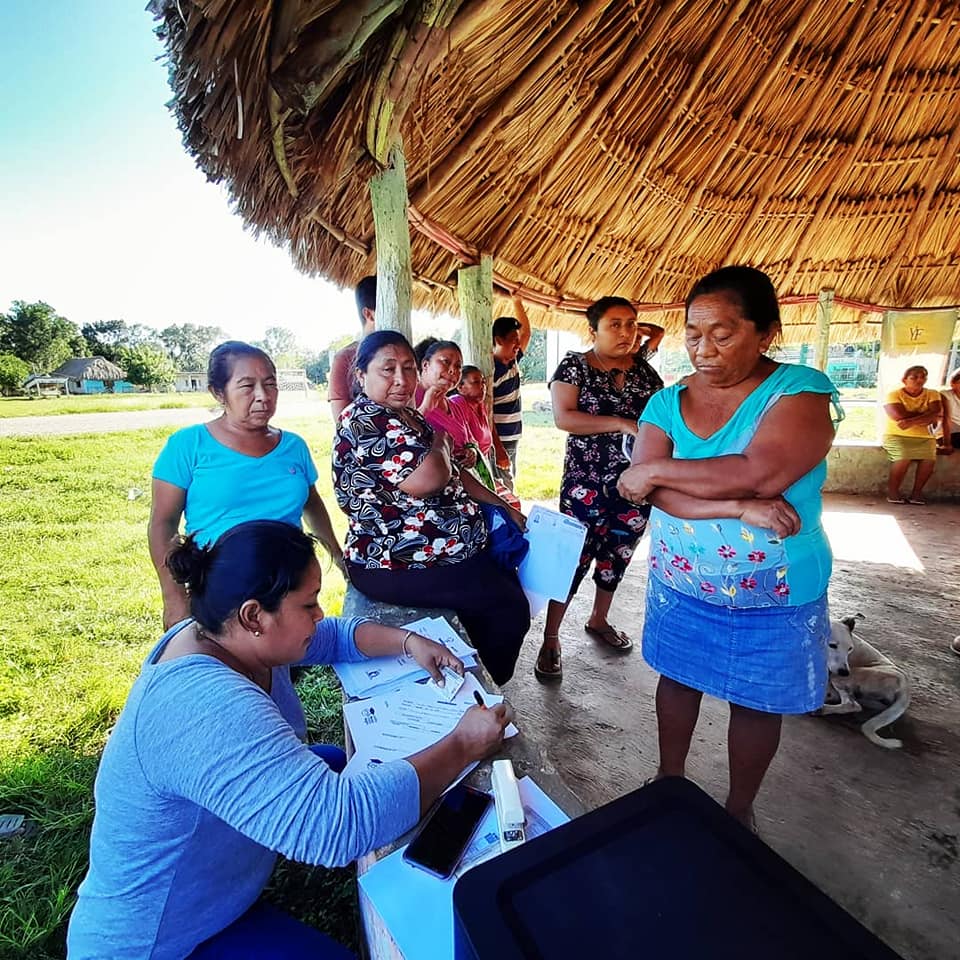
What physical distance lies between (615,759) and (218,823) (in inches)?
69.2


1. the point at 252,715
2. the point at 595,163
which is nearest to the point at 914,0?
the point at 595,163

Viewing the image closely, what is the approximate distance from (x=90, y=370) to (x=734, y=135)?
13017mm

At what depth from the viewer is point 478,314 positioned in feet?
12.5

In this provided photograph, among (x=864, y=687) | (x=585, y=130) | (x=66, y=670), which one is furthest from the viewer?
(x=585, y=130)

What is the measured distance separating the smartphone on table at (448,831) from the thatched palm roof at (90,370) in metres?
13.2

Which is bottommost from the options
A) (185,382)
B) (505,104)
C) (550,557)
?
(550,557)

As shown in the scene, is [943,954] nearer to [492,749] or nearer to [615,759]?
[615,759]

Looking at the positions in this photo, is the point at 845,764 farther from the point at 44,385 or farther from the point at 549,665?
the point at 44,385

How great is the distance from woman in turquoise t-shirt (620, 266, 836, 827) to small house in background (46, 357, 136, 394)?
1322 cm

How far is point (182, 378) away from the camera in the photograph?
12.7 meters

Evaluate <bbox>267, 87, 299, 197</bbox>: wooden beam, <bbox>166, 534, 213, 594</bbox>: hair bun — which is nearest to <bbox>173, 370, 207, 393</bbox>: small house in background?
<bbox>267, 87, 299, 197</bbox>: wooden beam

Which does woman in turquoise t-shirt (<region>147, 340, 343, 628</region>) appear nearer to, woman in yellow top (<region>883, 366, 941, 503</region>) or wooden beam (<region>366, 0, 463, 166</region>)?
wooden beam (<region>366, 0, 463, 166</region>)

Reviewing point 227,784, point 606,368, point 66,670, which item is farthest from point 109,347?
point 227,784

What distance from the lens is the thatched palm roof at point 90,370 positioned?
37.4 ft
